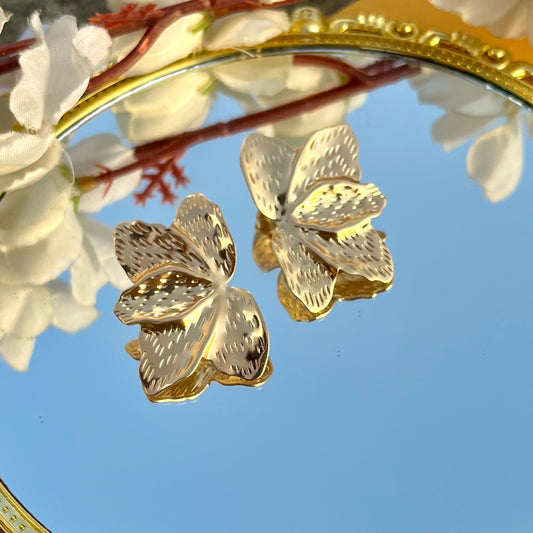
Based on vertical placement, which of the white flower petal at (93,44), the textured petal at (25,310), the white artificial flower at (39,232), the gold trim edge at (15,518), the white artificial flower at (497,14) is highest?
the white artificial flower at (497,14)

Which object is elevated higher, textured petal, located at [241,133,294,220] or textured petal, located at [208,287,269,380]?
textured petal, located at [241,133,294,220]

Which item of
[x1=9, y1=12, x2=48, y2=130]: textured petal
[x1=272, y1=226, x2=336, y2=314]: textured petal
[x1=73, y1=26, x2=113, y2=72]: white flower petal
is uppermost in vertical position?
[x1=73, y1=26, x2=113, y2=72]: white flower petal

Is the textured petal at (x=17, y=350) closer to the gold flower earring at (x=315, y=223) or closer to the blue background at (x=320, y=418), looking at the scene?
the blue background at (x=320, y=418)

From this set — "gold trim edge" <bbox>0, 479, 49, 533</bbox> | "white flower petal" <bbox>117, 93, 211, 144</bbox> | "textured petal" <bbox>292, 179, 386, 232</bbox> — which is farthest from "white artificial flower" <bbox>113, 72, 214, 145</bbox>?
"gold trim edge" <bbox>0, 479, 49, 533</bbox>

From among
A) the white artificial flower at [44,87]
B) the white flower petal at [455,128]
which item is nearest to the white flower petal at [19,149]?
the white artificial flower at [44,87]

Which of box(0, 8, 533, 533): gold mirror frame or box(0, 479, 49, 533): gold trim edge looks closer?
box(0, 479, 49, 533): gold trim edge

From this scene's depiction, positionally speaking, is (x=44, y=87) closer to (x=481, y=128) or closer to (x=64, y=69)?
(x=64, y=69)

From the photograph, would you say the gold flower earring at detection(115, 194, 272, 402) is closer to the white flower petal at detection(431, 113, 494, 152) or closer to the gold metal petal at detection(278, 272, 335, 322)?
the gold metal petal at detection(278, 272, 335, 322)
